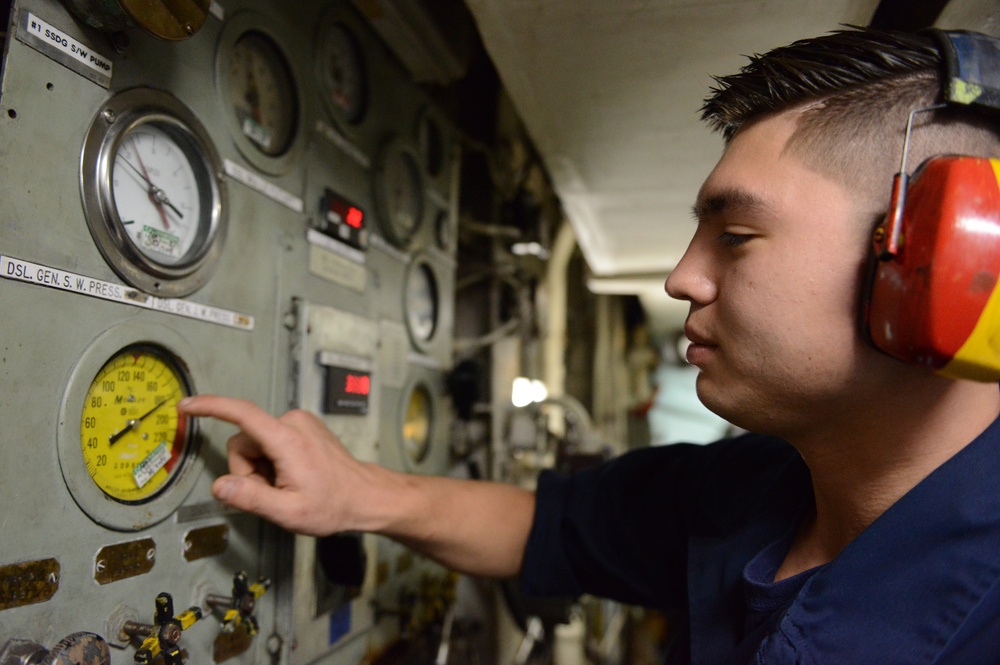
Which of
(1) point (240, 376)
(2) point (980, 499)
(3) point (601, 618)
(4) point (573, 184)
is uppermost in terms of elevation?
(4) point (573, 184)

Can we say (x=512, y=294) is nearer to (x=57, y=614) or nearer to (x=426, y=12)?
(x=426, y=12)

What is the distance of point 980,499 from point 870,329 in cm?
28

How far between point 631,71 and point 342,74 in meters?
0.77

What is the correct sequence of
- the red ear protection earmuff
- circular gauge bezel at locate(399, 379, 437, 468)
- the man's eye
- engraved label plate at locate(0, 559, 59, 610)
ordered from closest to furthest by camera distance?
the red ear protection earmuff → engraved label plate at locate(0, 559, 59, 610) → the man's eye → circular gauge bezel at locate(399, 379, 437, 468)

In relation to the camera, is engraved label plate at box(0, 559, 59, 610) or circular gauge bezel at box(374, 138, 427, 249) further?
circular gauge bezel at box(374, 138, 427, 249)

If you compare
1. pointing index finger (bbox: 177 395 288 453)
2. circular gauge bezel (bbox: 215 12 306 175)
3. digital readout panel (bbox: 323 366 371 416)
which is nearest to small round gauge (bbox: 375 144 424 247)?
circular gauge bezel (bbox: 215 12 306 175)

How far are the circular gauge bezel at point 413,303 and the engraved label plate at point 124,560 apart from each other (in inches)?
40.2

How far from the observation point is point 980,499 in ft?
2.64

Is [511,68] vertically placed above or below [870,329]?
above

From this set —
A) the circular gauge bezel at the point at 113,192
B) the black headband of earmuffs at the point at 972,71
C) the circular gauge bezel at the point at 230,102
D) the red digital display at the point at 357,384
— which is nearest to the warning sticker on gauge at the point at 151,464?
the circular gauge bezel at the point at 113,192

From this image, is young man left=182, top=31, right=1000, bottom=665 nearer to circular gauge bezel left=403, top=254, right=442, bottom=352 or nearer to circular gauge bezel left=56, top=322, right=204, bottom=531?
circular gauge bezel left=56, top=322, right=204, bottom=531

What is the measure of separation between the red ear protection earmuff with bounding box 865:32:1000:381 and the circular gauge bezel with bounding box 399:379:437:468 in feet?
4.56

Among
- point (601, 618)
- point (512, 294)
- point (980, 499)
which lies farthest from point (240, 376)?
point (601, 618)

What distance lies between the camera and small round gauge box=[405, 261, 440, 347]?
1952mm
